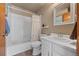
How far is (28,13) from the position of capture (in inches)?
62.8

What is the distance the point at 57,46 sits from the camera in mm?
1425

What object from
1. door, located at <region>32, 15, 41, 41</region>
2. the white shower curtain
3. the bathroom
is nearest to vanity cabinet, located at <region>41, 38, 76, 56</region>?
the bathroom

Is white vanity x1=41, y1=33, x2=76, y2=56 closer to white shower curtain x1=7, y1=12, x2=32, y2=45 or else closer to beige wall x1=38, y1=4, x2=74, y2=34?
beige wall x1=38, y1=4, x2=74, y2=34

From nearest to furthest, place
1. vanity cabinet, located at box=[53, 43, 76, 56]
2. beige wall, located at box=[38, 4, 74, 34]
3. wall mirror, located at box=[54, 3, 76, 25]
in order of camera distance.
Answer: vanity cabinet, located at box=[53, 43, 76, 56] < wall mirror, located at box=[54, 3, 76, 25] < beige wall, located at box=[38, 4, 74, 34]

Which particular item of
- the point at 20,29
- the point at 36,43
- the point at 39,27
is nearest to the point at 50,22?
the point at 39,27

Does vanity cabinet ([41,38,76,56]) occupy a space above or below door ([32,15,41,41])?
below

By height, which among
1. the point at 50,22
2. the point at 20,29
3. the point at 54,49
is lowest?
the point at 54,49

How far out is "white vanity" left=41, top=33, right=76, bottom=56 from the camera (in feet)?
3.91

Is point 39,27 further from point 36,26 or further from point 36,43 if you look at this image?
point 36,43

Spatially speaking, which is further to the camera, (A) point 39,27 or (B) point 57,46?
(A) point 39,27

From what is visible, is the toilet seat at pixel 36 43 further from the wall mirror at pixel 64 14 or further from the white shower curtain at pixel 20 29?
the wall mirror at pixel 64 14

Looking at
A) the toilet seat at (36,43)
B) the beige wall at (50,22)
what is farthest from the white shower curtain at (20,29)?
the beige wall at (50,22)

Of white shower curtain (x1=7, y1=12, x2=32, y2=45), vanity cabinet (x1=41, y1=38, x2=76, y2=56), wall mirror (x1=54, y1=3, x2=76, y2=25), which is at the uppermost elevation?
wall mirror (x1=54, y1=3, x2=76, y2=25)

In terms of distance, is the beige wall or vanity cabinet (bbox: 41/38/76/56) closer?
vanity cabinet (bbox: 41/38/76/56)
